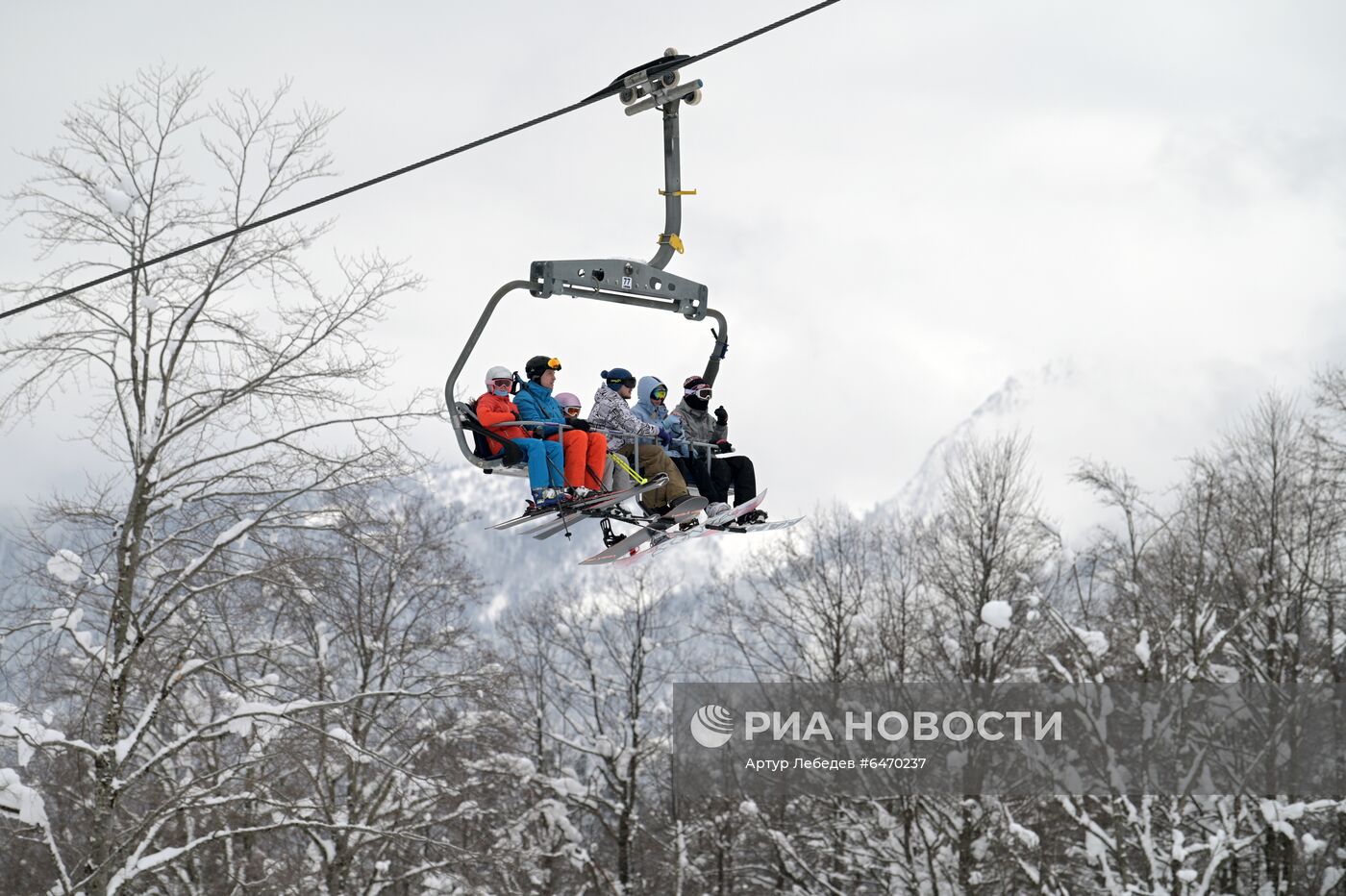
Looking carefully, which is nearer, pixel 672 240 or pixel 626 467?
pixel 672 240

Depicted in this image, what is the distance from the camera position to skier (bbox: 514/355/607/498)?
387 inches

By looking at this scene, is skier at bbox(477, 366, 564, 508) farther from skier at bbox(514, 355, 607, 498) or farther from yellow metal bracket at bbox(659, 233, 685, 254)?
yellow metal bracket at bbox(659, 233, 685, 254)

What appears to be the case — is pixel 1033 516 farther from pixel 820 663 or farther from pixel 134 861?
pixel 134 861

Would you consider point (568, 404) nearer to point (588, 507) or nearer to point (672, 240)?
point (588, 507)

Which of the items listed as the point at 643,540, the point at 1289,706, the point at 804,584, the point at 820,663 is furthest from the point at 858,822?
the point at 643,540

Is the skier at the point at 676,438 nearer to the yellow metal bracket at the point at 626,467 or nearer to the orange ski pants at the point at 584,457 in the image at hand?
the yellow metal bracket at the point at 626,467

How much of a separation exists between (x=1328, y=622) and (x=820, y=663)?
36.3 feet

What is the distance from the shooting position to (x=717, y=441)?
10867mm

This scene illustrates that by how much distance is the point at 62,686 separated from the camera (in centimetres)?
1477

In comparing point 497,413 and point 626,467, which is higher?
point 497,413

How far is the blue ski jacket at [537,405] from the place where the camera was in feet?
32.4

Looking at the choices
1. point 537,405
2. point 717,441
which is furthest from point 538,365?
point 717,441

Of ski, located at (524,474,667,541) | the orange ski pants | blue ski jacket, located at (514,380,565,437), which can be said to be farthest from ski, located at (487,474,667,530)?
blue ski jacket, located at (514,380,565,437)

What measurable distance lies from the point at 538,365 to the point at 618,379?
0.63 metres
